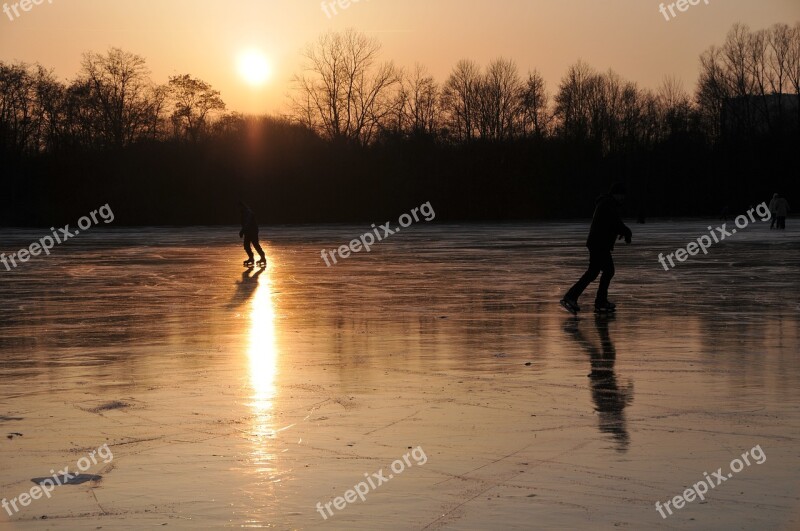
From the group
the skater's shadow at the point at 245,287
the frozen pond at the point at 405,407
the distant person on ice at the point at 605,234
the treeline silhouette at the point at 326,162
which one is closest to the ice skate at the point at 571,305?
the frozen pond at the point at 405,407

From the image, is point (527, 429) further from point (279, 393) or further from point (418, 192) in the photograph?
point (418, 192)

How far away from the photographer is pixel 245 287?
840 inches

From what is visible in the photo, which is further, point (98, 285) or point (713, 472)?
point (98, 285)

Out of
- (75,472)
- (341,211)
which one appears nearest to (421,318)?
(75,472)

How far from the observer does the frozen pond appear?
5805mm

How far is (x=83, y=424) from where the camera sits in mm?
7941

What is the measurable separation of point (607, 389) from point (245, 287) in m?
12.9

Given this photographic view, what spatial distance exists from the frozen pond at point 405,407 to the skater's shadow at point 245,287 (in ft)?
0.58

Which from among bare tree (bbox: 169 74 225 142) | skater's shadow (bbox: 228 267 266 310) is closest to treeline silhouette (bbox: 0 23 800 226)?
bare tree (bbox: 169 74 225 142)

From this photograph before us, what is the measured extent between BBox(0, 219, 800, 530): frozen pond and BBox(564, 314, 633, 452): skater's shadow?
1.2 inches

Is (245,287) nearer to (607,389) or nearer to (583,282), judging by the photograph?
(583,282)

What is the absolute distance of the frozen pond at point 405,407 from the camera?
19.0 ft

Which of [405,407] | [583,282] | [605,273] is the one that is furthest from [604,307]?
[405,407]

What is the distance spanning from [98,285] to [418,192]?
5917 centimetres
